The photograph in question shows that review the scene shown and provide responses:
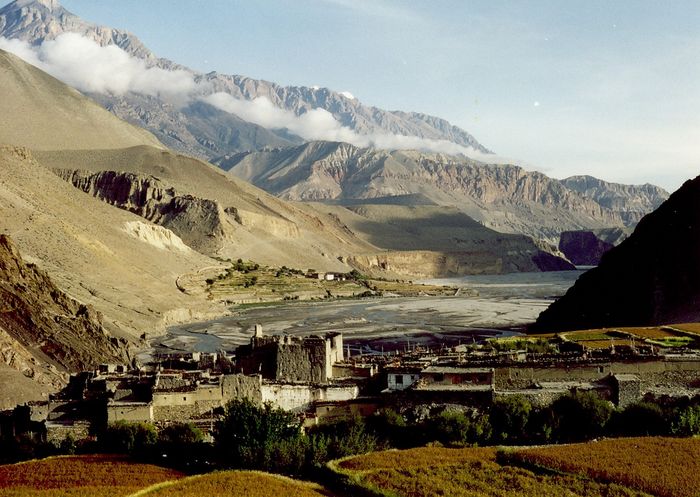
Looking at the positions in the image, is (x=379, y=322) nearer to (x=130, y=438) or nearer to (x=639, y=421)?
(x=639, y=421)

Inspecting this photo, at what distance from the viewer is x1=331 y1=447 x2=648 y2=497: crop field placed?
25344mm

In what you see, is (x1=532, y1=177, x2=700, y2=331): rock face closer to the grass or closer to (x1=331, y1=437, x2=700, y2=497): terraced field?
(x1=331, y1=437, x2=700, y2=497): terraced field

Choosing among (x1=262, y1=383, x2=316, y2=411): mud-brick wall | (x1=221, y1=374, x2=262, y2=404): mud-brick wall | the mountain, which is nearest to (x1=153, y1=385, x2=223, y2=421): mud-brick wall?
(x1=221, y1=374, x2=262, y2=404): mud-brick wall

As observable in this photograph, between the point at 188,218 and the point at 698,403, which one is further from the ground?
the point at 188,218

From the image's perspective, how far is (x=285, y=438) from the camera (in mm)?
31094

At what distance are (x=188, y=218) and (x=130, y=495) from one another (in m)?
177

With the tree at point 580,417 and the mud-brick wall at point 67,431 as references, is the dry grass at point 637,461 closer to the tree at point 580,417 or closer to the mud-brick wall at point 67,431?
the tree at point 580,417

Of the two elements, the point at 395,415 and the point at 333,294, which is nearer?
the point at 395,415

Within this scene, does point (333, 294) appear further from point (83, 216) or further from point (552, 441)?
point (552, 441)

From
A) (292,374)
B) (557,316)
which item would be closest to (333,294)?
(557,316)

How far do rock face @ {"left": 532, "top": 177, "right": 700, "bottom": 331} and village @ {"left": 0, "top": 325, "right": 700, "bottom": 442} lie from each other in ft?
140

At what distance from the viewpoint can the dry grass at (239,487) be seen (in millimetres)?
24984

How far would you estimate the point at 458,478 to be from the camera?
26.6 m

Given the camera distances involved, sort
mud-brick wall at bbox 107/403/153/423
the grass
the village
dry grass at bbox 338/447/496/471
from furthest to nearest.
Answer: the grass → the village → mud-brick wall at bbox 107/403/153/423 → dry grass at bbox 338/447/496/471
